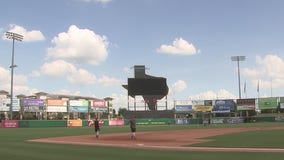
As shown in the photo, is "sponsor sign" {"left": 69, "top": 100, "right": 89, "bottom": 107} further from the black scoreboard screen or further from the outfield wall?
the outfield wall

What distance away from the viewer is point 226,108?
108125 millimetres

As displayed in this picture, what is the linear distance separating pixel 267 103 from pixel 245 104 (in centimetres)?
558

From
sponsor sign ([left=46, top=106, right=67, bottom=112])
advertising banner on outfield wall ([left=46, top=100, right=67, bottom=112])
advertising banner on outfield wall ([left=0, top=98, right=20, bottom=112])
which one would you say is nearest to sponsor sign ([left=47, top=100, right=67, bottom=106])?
advertising banner on outfield wall ([left=46, top=100, right=67, bottom=112])

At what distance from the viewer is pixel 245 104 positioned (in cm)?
10731

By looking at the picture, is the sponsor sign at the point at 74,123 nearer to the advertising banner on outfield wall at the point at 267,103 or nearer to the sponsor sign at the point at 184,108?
the sponsor sign at the point at 184,108

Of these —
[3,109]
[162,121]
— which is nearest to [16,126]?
[162,121]

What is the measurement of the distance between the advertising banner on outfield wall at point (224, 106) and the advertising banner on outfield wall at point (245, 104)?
5.25 ft

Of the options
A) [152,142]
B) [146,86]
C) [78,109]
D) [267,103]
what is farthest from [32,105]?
[152,142]

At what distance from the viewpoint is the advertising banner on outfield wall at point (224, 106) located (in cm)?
10775

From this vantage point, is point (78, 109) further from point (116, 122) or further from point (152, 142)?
point (152, 142)

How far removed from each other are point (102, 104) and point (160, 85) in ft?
120

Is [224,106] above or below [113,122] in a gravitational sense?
above

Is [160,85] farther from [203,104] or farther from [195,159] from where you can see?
[195,159]

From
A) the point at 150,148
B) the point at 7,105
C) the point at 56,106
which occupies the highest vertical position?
the point at 7,105
